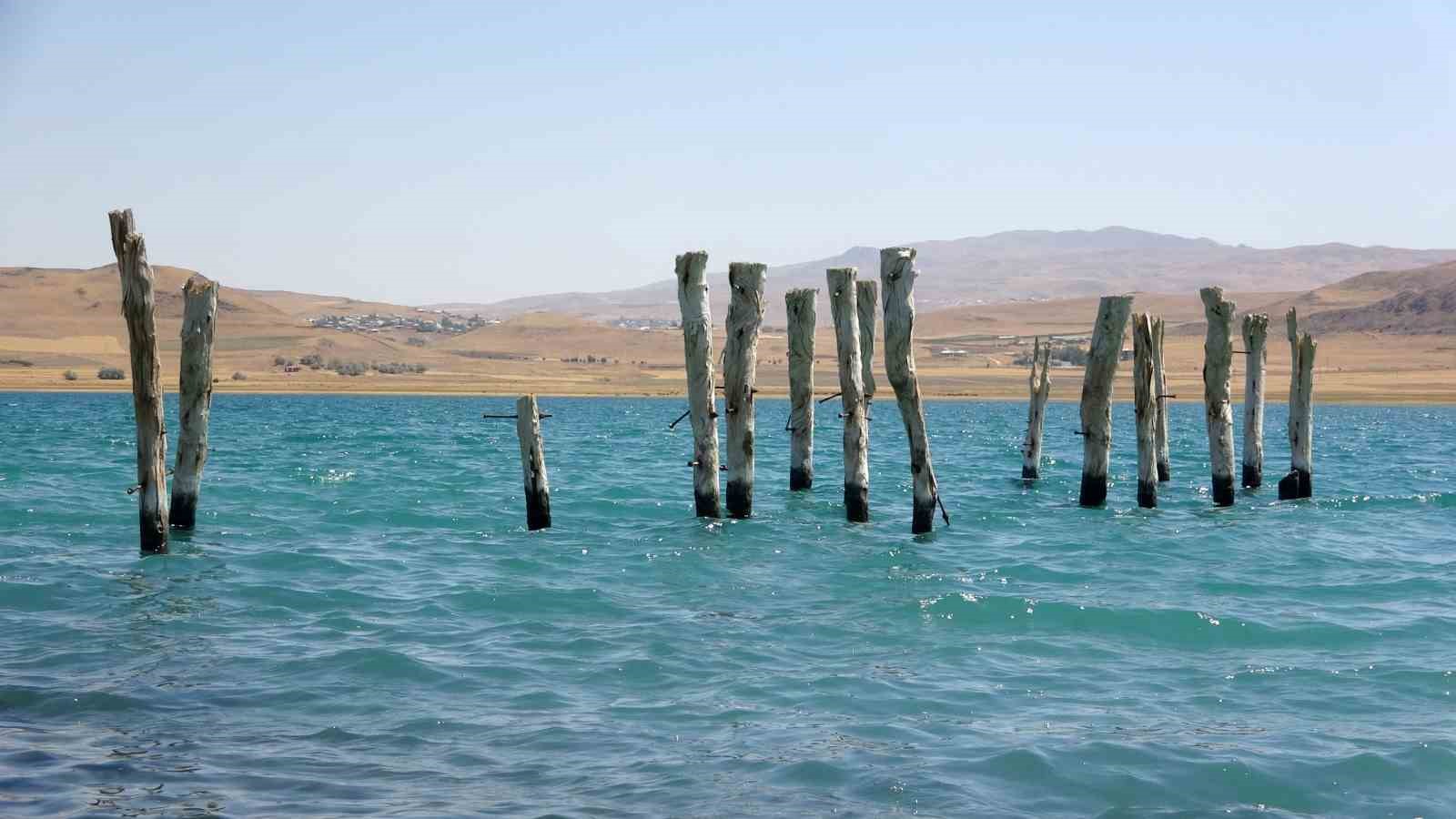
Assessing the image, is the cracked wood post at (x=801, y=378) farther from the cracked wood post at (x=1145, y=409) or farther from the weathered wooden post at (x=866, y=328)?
the cracked wood post at (x=1145, y=409)

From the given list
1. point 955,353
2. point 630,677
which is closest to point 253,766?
point 630,677

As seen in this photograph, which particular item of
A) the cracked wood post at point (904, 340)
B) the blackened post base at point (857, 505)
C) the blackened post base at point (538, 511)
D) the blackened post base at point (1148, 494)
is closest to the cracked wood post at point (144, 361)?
the blackened post base at point (538, 511)

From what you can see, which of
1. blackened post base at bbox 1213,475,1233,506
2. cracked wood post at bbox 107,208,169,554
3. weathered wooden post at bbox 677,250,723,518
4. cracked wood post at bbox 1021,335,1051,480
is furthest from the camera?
cracked wood post at bbox 1021,335,1051,480

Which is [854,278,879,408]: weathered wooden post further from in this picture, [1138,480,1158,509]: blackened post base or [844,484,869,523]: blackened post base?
[1138,480,1158,509]: blackened post base

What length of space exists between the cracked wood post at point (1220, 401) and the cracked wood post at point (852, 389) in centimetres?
525

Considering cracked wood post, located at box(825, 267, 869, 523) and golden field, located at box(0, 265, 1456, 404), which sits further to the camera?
golden field, located at box(0, 265, 1456, 404)

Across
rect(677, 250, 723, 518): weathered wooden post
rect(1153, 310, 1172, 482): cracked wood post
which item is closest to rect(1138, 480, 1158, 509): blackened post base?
rect(1153, 310, 1172, 482): cracked wood post

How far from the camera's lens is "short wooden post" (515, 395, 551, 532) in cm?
1574

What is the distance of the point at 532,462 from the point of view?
643 inches

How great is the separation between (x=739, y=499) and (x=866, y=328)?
2.83m

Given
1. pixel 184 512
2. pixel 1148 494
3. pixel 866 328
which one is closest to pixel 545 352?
pixel 1148 494

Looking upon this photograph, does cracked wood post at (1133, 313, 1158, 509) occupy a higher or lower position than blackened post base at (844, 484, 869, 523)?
higher

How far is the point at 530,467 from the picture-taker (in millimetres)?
16422

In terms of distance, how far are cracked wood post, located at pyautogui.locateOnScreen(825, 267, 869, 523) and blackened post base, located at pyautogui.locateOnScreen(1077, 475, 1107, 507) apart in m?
3.42
